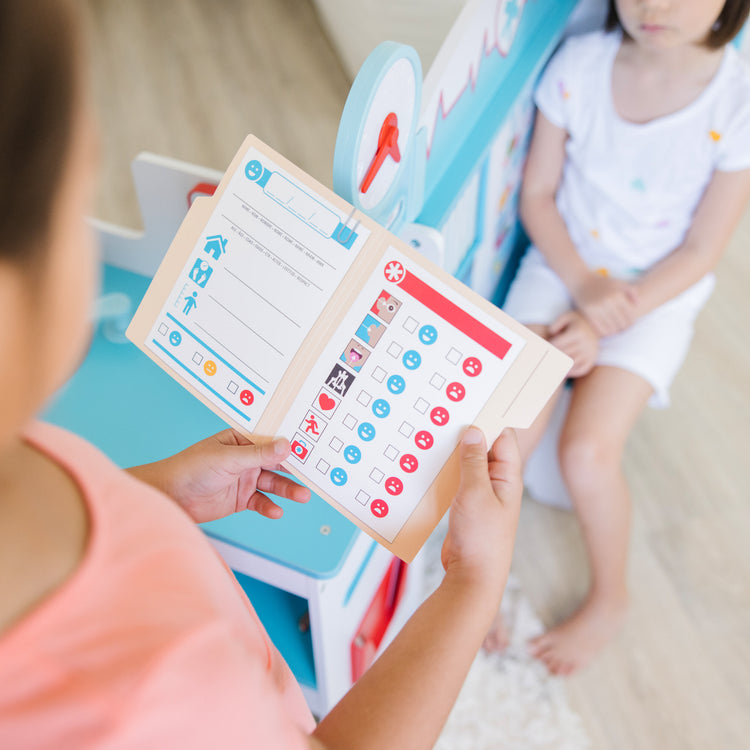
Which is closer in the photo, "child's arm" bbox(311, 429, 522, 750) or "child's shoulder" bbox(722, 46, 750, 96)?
"child's arm" bbox(311, 429, 522, 750)

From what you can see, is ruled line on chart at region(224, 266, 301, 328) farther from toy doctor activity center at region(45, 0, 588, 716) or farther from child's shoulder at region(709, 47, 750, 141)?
child's shoulder at region(709, 47, 750, 141)

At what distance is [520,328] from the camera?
1.69 ft

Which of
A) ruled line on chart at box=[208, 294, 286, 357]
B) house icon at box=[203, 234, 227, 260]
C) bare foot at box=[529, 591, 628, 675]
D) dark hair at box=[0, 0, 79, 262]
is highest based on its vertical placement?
dark hair at box=[0, 0, 79, 262]

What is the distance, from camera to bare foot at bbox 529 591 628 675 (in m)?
1.08

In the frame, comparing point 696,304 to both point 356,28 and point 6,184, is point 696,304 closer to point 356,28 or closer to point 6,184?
point 6,184

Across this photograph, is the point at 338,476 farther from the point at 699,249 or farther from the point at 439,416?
the point at 699,249

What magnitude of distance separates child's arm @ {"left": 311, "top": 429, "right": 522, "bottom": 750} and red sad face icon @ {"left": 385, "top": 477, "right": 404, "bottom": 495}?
0.05 metres

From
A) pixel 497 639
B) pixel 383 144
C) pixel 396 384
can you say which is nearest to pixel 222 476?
pixel 396 384

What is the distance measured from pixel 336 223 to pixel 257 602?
65 centimetres

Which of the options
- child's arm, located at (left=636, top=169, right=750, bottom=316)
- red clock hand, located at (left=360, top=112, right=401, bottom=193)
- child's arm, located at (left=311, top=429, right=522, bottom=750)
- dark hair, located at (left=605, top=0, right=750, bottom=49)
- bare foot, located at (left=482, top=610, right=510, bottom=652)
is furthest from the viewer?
bare foot, located at (left=482, top=610, right=510, bottom=652)

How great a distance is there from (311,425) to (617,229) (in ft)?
2.52

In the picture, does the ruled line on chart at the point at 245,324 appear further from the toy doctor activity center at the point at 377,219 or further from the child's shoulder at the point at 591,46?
the child's shoulder at the point at 591,46

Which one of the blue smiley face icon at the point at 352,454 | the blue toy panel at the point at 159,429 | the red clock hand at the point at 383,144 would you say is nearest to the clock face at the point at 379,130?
the red clock hand at the point at 383,144

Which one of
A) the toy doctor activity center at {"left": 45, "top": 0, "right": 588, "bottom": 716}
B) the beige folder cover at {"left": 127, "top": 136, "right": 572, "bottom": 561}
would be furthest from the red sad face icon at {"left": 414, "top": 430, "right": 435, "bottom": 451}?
the toy doctor activity center at {"left": 45, "top": 0, "right": 588, "bottom": 716}
